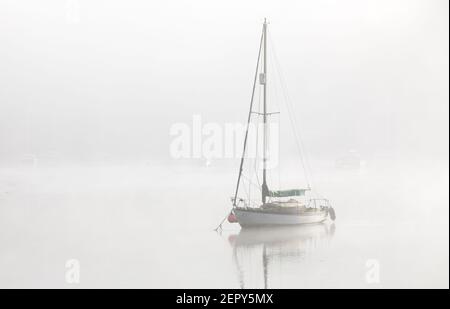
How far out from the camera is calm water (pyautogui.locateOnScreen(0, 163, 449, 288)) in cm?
1120

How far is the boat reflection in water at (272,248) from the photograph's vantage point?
37.8 ft

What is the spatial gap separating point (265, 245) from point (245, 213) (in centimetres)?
182

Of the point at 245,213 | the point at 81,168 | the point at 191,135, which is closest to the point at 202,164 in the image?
the point at 81,168

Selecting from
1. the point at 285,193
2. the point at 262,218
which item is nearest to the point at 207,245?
the point at 262,218

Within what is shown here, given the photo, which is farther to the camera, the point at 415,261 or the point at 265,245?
the point at 265,245

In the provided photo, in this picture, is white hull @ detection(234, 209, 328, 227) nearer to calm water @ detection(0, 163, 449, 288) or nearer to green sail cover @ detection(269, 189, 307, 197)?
calm water @ detection(0, 163, 449, 288)

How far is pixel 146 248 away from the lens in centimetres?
1403

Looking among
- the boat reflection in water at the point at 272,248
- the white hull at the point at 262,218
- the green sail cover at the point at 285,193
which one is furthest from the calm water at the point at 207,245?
the green sail cover at the point at 285,193

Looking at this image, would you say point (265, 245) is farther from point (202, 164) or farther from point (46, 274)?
point (202, 164)

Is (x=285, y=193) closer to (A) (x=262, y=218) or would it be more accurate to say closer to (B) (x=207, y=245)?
(A) (x=262, y=218)

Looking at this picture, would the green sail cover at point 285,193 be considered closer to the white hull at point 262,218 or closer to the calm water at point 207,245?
the white hull at point 262,218

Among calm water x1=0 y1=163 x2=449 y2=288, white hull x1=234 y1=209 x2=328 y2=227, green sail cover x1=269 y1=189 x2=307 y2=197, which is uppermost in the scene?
green sail cover x1=269 y1=189 x2=307 y2=197

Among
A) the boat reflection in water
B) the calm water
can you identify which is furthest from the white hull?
the calm water

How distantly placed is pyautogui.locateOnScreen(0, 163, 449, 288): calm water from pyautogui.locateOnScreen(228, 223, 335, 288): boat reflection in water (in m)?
0.02
